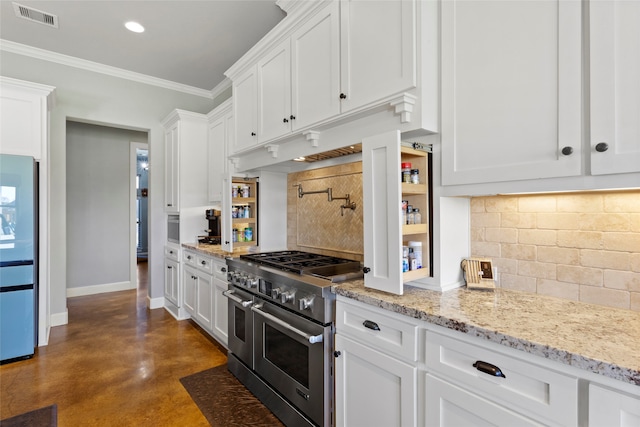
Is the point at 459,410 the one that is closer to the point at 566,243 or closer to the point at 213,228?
the point at 566,243

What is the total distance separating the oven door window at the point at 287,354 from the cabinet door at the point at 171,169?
248 cm

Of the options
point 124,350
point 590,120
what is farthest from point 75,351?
point 590,120

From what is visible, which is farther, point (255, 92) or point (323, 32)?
point (255, 92)

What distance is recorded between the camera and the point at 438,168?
62.9 inches

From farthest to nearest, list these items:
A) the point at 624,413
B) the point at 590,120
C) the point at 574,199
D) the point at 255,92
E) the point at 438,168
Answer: the point at 255,92 → the point at 438,168 → the point at 574,199 → the point at 590,120 → the point at 624,413

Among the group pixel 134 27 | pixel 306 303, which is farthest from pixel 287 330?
pixel 134 27

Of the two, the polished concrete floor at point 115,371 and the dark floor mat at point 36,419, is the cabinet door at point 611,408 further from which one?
the dark floor mat at point 36,419

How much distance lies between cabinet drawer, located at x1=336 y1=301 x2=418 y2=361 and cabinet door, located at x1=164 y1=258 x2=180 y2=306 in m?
2.91

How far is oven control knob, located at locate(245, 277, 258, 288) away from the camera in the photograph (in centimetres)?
227

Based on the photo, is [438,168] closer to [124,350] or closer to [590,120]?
[590,120]

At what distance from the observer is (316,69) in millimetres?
2012

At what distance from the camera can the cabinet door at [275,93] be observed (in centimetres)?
226

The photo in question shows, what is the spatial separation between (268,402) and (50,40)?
4.12 meters

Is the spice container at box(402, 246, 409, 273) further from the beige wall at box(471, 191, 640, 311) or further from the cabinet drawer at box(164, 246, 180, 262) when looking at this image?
the cabinet drawer at box(164, 246, 180, 262)
